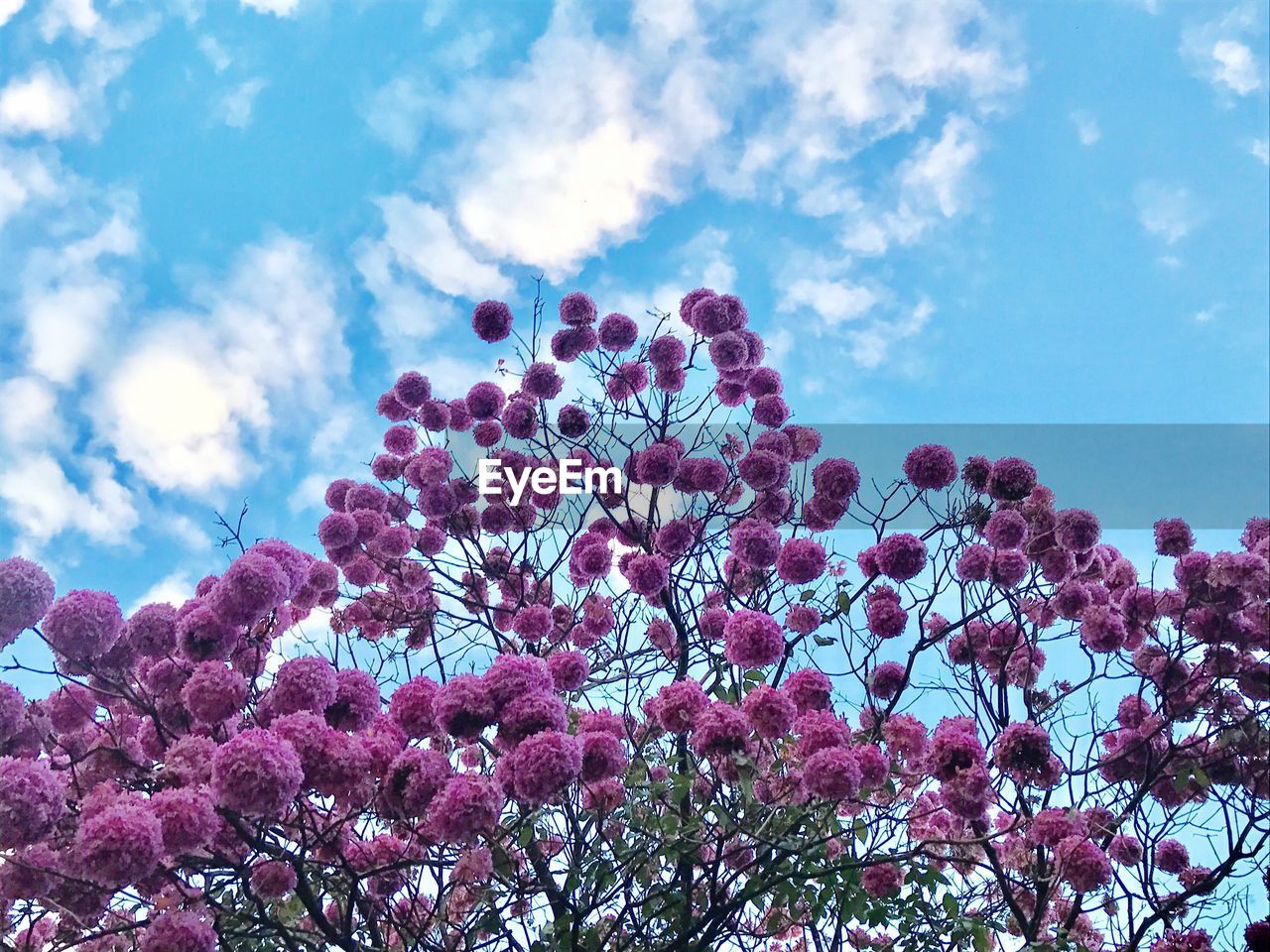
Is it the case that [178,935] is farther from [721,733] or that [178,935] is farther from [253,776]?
[721,733]

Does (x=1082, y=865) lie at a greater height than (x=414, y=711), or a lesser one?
lesser

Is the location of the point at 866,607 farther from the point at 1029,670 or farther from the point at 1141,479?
the point at 1141,479

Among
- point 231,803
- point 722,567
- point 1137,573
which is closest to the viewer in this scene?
point 231,803

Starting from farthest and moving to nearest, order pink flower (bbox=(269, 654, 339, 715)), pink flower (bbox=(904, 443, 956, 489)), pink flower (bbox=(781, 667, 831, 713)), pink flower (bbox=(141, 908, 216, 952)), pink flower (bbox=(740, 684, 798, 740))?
pink flower (bbox=(904, 443, 956, 489)) < pink flower (bbox=(781, 667, 831, 713)) < pink flower (bbox=(740, 684, 798, 740)) < pink flower (bbox=(269, 654, 339, 715)) < pink flower (bbox=(141, 908, 216, 952))

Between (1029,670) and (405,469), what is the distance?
262cm

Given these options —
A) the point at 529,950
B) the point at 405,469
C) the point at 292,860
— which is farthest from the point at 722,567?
the point at 292,860

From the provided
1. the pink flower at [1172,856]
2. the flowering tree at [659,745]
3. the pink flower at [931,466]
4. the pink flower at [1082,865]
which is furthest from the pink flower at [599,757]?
the pink flower at [1172,856]

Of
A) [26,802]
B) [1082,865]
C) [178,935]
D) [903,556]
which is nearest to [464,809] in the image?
[178,935]

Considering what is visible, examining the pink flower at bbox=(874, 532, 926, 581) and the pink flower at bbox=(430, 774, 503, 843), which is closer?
the pink flower at bbox=(430, 774, 503, 843)

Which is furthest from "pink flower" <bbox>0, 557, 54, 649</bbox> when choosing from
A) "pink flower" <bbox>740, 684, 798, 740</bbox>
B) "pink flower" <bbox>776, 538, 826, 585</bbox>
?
"pink flower" <bbox>776, 538, 826, 585</bbox>

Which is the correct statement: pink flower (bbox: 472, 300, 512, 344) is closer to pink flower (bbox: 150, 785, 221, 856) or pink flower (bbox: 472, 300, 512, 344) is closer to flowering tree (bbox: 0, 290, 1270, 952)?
flowering tree (bbox: 0, 290, 1270, 952)

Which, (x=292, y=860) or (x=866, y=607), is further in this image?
(x=866, y=607)

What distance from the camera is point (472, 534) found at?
3912 millimetres

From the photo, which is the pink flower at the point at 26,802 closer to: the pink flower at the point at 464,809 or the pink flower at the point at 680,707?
the pink flower at the point at 464,809
